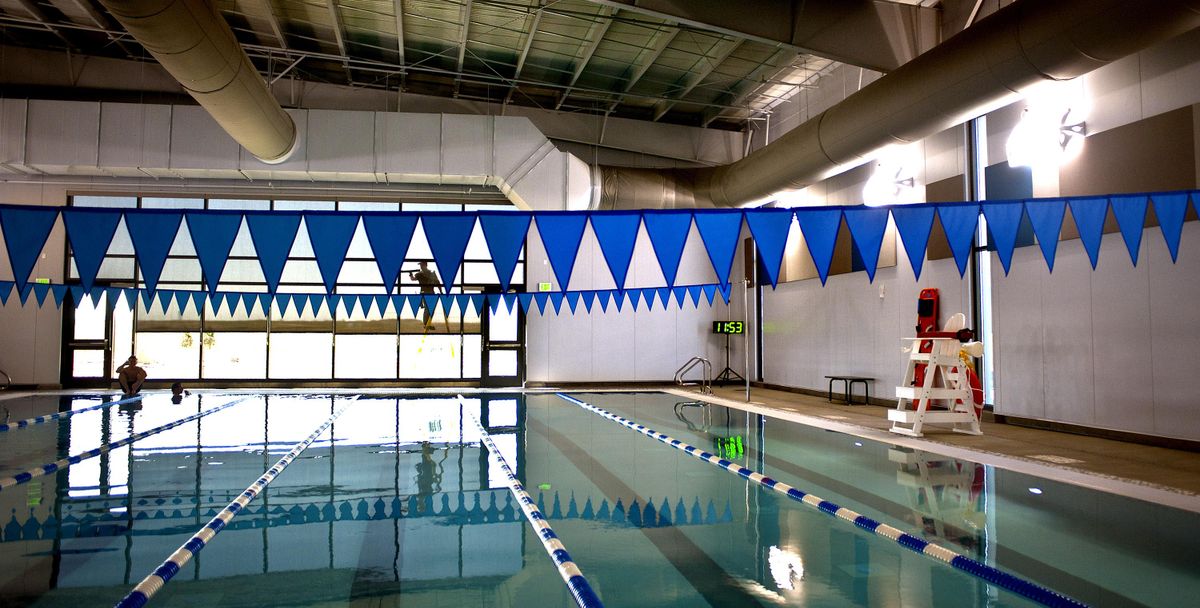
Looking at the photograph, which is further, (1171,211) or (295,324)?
(295,324)

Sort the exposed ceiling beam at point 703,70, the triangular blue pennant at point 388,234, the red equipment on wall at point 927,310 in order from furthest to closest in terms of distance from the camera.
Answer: the exposed ceiling beam at point 703,70
the red equipment on wall at point 927,310
the triangular blue pennant at point 388,234

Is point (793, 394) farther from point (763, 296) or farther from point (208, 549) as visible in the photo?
point (208, 549)

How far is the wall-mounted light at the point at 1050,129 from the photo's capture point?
27.4 feet

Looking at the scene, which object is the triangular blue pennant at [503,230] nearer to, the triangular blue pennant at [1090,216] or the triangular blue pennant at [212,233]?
the triangular blue pennant at [212,233]

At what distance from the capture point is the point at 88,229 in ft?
19.9

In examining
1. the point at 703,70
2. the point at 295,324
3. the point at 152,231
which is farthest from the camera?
the point at 295,324

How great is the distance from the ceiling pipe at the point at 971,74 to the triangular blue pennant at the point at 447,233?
482 centimetres

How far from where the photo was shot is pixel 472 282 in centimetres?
1731

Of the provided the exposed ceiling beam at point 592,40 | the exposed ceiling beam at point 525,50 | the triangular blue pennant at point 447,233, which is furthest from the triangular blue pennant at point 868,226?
the exposed ceiling beam at point 525,50

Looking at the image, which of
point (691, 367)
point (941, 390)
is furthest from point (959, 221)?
point (691, 367)

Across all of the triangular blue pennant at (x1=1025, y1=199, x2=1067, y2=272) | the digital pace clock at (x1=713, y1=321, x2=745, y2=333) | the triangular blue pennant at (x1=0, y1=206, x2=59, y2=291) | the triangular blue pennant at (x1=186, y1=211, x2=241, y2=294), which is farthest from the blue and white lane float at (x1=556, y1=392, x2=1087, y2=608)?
the digital pace clock at (x1=713, y1=321, x2=745, y2=333)

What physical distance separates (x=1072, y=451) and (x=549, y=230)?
520cm

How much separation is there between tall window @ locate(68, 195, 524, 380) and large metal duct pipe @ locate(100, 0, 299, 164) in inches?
195

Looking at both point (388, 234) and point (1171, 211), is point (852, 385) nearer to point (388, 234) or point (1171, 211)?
point (1171, 211)
